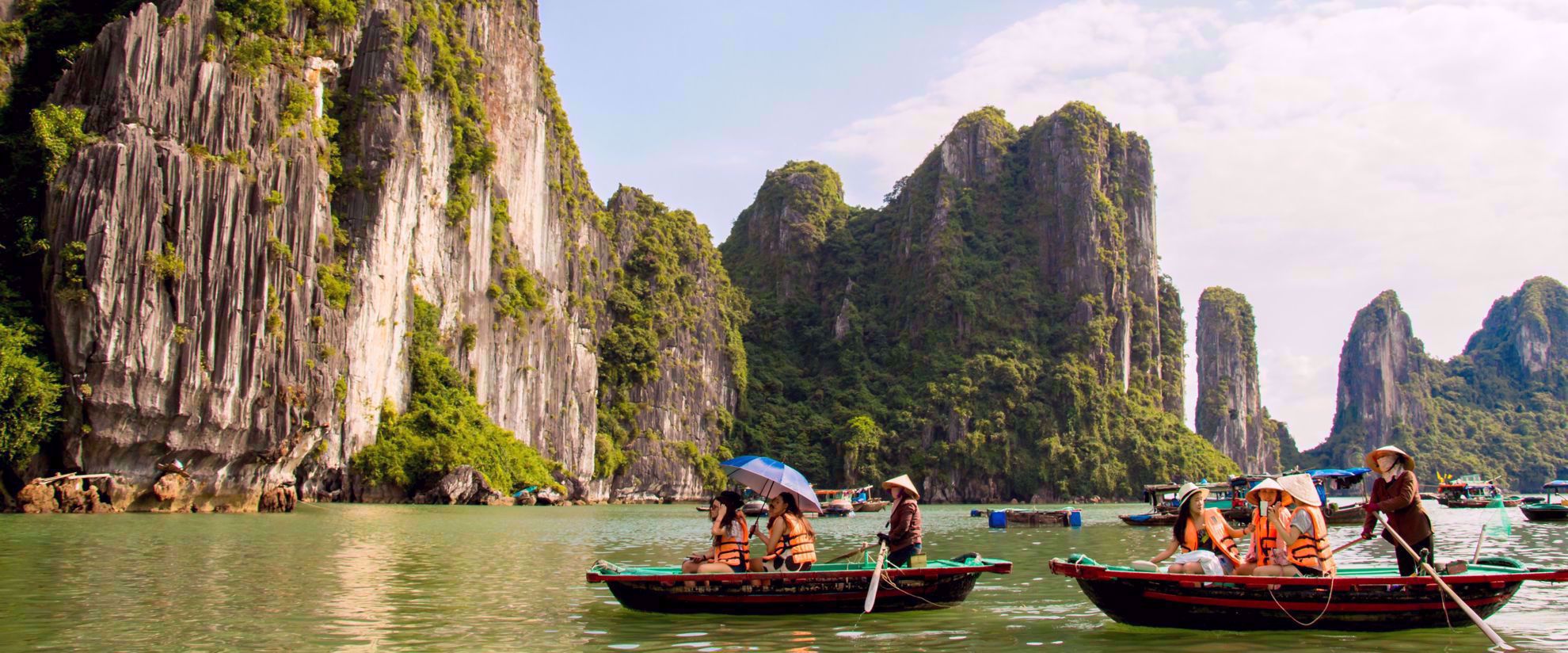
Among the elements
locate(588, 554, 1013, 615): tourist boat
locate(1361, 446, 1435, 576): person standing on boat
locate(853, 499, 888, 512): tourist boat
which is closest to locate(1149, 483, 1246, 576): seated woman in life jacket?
locate(1361, 446, 1435, 576): person standing on boat

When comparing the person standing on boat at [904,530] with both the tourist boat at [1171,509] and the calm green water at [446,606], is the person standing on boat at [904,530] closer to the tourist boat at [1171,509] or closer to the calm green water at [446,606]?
the calm green water at [446,606]

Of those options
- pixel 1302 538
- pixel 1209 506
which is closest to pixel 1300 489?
pixel 1302 538

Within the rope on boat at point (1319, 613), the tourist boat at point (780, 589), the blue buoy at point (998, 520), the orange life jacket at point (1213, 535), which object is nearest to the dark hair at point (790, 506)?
the tourist boat at point (780, 589)

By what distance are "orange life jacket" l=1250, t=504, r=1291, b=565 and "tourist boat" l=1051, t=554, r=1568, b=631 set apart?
23.9 inches

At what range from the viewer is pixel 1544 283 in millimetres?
154875

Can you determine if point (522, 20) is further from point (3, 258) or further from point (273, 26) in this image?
point (3, 258)

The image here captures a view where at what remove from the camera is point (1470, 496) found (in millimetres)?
69062

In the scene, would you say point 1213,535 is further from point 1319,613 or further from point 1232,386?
point 1232,386

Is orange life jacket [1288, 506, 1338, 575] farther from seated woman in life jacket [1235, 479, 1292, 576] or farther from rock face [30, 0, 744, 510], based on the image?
rock face [30, 0, 744, 510]

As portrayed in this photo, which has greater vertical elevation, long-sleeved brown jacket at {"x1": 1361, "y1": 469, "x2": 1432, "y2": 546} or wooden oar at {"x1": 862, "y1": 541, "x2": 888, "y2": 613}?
long-sleeved brown jacket at {"x1": 1361, "y1": 469, "x2": 1432, "y2": 546}

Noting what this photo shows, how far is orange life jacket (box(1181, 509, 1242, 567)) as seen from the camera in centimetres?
1283

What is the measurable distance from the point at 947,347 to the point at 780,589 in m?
96.8

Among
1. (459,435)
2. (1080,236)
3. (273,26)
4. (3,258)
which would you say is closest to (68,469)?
(3,258)

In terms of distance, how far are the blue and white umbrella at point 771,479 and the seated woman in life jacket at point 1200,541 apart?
4.34 metres
